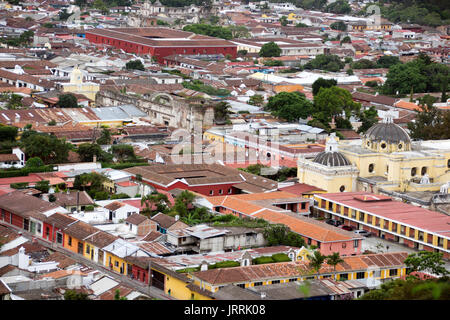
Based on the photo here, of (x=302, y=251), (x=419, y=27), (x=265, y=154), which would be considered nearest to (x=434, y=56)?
(x=419, y=27)

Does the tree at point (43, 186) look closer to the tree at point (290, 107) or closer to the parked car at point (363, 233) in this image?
the parked car at point (363, 233)

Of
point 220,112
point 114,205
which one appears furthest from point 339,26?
point 114,205

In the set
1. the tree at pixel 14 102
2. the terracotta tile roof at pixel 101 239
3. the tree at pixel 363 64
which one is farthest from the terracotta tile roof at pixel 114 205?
the tree at pixel 363 64

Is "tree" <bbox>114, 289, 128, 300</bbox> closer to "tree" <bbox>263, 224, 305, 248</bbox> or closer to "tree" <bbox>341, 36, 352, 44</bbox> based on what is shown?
"tree" <bbox>263, 224, 305, 248</bbox>

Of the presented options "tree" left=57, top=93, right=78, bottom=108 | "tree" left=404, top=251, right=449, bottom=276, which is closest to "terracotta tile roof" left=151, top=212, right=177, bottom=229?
"tree" left=404, top=251, right=449, bottom=276

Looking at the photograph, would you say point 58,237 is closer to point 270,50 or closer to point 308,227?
point 308,227

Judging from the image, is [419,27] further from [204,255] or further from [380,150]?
[204,255]
